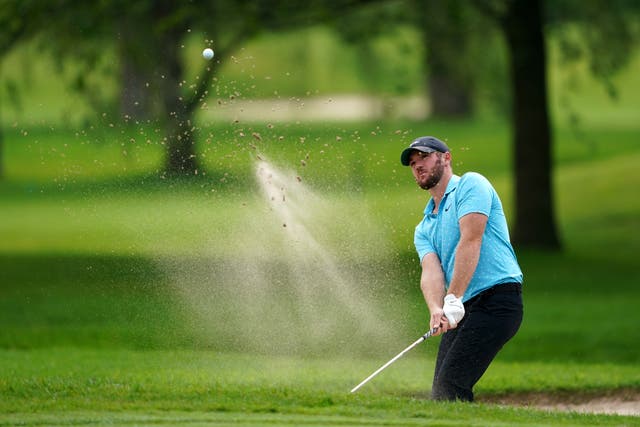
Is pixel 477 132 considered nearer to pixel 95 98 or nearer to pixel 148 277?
pixel 95 98

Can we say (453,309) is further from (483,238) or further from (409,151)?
(409,151)

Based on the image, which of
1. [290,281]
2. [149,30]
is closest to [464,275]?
[290,281]

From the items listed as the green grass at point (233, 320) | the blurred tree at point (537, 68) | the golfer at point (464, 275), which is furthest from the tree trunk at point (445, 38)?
the golfer at point (464, 275)

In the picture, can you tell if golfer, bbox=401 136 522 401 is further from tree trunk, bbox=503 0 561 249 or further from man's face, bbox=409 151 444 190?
tree trunk, bbox=503 0 561 249

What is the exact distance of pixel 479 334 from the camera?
7.79 meters

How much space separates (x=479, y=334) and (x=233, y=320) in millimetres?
3816

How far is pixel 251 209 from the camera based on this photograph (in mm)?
13227

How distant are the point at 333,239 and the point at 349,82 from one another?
51.9 meters

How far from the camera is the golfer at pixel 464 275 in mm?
7648

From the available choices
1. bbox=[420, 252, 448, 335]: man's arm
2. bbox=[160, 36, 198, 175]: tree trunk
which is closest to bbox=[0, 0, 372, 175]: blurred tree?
bbox=[160, 36, 198, 175]: tree trunk

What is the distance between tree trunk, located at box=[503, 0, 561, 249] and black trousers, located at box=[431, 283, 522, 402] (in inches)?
477

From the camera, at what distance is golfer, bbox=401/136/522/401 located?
25.1ft

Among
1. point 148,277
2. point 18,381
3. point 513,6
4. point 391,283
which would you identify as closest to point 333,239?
point 391,283

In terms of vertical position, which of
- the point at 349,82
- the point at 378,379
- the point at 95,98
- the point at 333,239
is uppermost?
the point at 349,82
